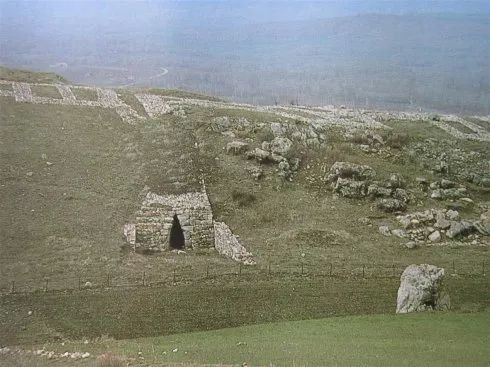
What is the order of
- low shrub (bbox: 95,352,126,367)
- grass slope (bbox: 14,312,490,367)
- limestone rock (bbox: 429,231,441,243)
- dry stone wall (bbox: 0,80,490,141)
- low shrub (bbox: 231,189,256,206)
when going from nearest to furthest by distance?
low shrub (bbox: 95,352,126,367), grass slope (bbox: 14,312,490,367), limestone rock (bbox: 429,231,441,243), low shrub (bbox: 231,189,256,206), dry stone wall (bbox: 0,80,490,141)

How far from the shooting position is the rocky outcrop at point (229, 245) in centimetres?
3367

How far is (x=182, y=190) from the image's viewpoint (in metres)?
40.7

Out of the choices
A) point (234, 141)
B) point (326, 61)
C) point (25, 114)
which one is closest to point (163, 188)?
point (234, 141)

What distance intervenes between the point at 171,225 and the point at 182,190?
14.4 ft

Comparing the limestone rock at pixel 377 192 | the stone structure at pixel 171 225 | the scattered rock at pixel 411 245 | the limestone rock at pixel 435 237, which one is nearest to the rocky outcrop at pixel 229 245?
the stone structure at pixel 171 225

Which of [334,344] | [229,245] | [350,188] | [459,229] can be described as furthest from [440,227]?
[334,344]

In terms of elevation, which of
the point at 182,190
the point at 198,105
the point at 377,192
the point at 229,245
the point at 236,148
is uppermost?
the point at 198,105

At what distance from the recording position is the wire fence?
28906 mm

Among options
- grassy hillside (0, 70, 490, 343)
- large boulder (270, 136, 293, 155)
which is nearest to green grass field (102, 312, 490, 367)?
grassy hillside (0, 70, 490, 343)

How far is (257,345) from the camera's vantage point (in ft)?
71.8

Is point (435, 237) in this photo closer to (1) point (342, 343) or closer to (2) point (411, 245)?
(2) point (411, 245)

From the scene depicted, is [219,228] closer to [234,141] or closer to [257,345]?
[234,141]

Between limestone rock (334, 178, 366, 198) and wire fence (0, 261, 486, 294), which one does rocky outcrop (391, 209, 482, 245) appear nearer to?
wire fence (0, 261, 486, 294)

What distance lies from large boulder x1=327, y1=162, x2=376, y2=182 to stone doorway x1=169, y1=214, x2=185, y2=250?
40.4ft
